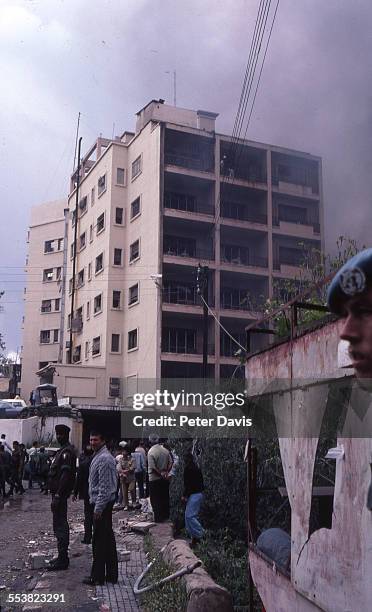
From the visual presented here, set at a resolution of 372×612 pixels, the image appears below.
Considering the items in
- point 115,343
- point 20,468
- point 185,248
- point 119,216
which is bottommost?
point 20,468

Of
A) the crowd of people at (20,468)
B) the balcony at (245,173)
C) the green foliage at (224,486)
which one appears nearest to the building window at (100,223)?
the balcony at (245,173)

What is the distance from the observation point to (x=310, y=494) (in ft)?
11.9

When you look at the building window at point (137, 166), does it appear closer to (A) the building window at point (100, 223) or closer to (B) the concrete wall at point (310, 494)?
(A) the building window at point (100, 223)

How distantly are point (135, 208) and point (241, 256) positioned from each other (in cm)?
605

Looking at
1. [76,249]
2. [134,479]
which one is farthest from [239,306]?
[134,479]

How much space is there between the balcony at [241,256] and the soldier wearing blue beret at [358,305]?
3025 centimetres

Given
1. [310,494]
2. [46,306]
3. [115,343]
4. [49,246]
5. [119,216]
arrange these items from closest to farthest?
[310,494] < [115,343] < [119,216] < [46,306] < [49,246]

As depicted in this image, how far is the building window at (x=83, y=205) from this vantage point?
124 feet

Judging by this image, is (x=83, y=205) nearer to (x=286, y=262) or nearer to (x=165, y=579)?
(x=286, y=262)

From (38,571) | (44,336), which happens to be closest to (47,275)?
(44,336)

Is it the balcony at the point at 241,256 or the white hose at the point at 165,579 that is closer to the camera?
the white hose at the point at 165,579

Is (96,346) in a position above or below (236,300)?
below

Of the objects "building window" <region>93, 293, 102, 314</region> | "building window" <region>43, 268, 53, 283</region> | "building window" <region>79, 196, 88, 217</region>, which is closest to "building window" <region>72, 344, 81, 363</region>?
"building window" <region>93, 293, 102, 314</region>

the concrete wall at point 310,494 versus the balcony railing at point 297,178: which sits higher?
the balcony railing at point 297,178
